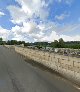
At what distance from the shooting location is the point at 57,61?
116 feet

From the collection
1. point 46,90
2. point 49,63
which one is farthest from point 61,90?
point 49,63

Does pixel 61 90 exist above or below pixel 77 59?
below

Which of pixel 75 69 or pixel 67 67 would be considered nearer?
pixel 75 69

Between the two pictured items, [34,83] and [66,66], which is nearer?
[34,83]

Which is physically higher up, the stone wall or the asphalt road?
the stone wall

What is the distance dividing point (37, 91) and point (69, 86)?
453 centimetres

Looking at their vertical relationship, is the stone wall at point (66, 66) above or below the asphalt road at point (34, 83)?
above

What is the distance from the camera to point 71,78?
2728 cm

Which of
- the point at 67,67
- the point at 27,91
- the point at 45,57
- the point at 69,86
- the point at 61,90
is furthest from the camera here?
the point at 45,57

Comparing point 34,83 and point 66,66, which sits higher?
point 66,66

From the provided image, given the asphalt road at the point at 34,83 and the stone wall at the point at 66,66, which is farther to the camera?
the stone wall at the point at 66,66

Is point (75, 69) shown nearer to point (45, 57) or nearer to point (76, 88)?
point (76, 88)

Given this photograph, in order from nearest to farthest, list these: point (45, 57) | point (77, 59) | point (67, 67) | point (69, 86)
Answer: point (69, 86) → point (77, 59) → point (67, 67) → point (45, 57)

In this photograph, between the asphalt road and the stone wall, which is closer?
the asphalt road
